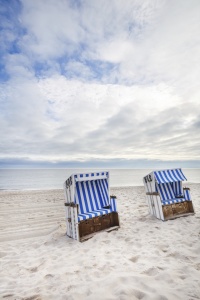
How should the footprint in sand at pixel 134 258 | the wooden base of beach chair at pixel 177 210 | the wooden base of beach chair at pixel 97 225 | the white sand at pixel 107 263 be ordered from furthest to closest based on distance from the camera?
the wooden base of beach chair at pixel 177 210 → the wooden base of beach chair at pixel 97 225 → the footprint in sand at pixel 134 258 → the white sand at pixel 107 263

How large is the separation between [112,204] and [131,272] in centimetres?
314

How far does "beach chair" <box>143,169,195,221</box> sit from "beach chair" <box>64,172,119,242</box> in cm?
188

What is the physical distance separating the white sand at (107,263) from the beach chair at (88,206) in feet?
1.09

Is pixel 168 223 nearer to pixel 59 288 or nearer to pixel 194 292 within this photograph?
pixel 194 292

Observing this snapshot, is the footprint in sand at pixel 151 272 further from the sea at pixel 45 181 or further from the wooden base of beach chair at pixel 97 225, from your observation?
the sea at pixel 45 181

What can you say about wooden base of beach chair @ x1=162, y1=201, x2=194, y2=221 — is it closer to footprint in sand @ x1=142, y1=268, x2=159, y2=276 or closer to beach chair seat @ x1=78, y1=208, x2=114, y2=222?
beach chair seat @ x1=78, y1=208, x2=114, y2=222

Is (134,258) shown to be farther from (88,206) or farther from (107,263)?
(88,206)

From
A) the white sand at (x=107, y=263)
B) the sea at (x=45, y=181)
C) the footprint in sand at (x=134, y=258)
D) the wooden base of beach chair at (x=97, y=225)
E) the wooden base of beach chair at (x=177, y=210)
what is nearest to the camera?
the white sand at (x=107, y=263)

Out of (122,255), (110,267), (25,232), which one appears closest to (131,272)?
(110,267)

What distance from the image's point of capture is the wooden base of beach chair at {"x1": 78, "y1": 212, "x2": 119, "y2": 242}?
5.30 metres

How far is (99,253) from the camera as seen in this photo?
166 inches

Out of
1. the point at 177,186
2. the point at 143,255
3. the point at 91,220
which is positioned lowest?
the point at 143,255

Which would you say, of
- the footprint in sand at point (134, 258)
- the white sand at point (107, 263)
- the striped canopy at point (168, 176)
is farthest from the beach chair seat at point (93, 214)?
the striped canopy at point (168, 176)

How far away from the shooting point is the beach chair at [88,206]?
17.4 feet
